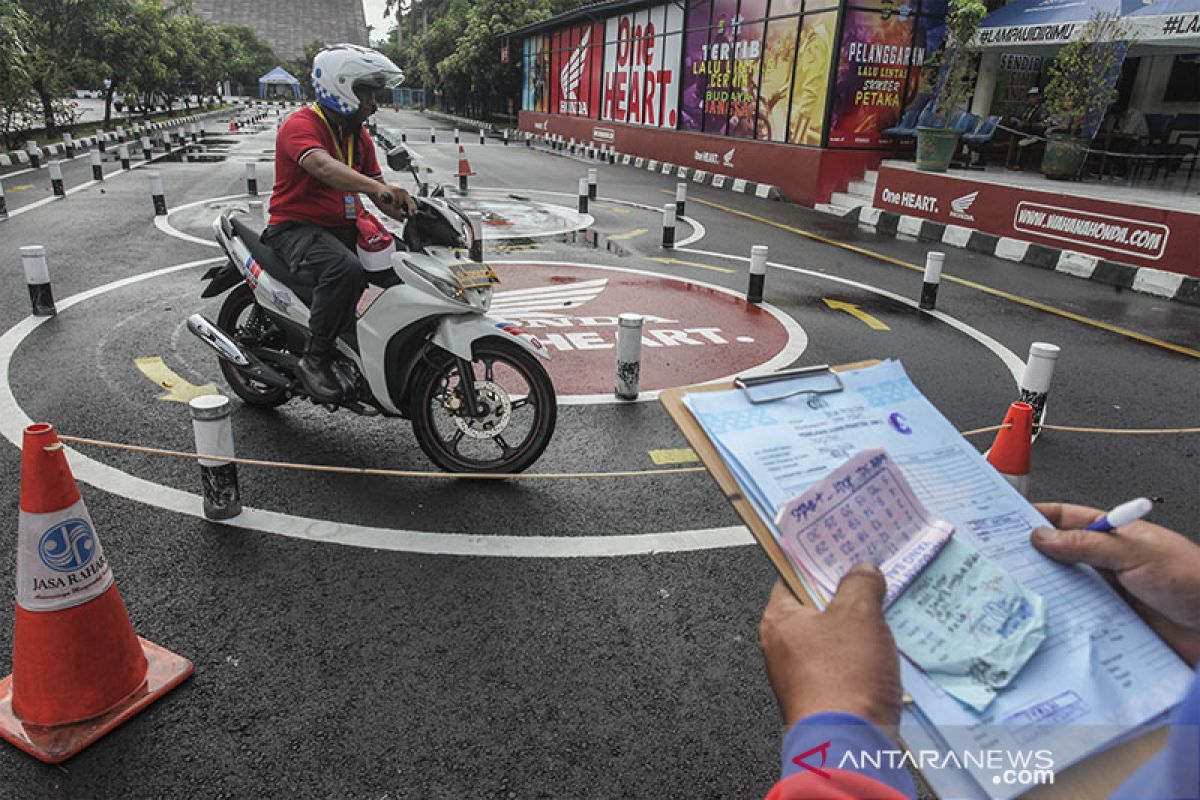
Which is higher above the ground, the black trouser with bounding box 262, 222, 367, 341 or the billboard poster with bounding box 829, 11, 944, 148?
the billboard poster with bounding box 829, 11, 944, 148

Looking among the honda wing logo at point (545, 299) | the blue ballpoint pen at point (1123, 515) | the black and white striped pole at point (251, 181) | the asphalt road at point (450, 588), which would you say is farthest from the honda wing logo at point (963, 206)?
the blue ballpoint pen at point (1123, 515)

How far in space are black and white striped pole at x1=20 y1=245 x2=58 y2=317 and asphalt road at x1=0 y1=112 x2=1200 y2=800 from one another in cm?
16

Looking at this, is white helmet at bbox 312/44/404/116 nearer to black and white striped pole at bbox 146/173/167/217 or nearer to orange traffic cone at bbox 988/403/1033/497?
orange traffic cone at bbox 988/403/1033/497

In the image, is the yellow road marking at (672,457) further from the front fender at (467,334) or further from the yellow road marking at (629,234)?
the yellow road marking at (629,234)

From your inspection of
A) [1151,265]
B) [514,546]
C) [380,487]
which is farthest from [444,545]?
[1151,265]

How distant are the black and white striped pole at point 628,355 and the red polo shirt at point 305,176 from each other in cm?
188

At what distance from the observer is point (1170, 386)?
266 inches

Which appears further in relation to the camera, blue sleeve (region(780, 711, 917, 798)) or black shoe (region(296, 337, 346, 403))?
black shoe (region(296, 337, 346, 403))

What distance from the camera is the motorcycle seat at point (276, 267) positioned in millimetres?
4699

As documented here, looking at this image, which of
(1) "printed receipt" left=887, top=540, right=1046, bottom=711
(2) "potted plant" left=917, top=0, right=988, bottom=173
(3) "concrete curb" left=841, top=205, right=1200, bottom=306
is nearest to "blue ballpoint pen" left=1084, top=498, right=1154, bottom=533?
(1) "printed receipt" left=887, top=540, right=1046, bottom=711

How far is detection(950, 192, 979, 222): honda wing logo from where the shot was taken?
535 inches

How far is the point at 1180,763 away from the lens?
3.18ft

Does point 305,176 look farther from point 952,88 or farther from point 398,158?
point 952,88

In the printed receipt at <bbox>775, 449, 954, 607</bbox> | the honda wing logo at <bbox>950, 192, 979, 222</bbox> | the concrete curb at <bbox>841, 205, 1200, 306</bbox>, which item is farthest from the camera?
the honda wing logo at <bbox>950, 192, 979, 222</bbox>
